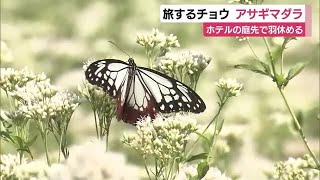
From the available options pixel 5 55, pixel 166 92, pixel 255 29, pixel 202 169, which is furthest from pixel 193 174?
pixel 5 55

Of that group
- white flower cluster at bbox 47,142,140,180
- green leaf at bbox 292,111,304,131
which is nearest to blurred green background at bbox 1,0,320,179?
green leaf at bbox 292,111,304,131

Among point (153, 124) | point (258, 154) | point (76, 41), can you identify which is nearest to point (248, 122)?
point (258, 154)

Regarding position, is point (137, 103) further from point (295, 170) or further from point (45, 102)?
point (295, 170)

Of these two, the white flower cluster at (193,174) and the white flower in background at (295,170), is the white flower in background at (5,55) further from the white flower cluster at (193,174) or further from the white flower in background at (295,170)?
the white flower in background at (295,170)

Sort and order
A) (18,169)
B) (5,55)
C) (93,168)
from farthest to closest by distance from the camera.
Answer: (5,55), (18,169), (93,168)

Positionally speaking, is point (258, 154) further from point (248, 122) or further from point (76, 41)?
point (76, 41)

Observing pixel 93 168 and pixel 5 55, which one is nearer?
pixel 93 168
